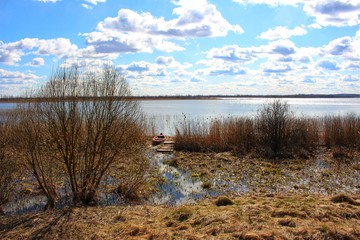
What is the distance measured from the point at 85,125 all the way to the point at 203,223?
4.82 m

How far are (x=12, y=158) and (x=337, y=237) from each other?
8.22 metres

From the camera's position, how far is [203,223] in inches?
280

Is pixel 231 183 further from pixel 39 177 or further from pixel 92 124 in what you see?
pixel 39 177

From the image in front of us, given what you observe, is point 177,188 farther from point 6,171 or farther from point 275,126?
point 275,126

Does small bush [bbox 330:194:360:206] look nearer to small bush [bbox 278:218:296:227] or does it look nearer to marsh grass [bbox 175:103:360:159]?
small bush [bbox 278:218:296:227]

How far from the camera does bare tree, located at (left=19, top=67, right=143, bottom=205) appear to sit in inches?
380

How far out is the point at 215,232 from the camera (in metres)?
6.57

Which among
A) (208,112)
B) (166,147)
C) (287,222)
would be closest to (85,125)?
(287,222)

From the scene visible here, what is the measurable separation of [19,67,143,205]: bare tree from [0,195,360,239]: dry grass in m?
1.67

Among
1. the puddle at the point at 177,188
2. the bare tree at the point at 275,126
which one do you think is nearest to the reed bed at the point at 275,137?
the bare tree at the point at 275,126

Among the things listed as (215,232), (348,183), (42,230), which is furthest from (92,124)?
(348,183)

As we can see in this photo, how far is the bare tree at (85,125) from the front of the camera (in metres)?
9.64

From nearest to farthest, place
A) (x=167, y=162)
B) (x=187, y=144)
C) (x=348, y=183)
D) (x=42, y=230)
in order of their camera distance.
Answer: (x=42, y=230)
(x=348, y=183)
(x=167, y=162)
(x=187, y=144)

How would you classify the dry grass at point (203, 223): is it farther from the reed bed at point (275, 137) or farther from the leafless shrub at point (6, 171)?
the reed bed at point (275, 137)
